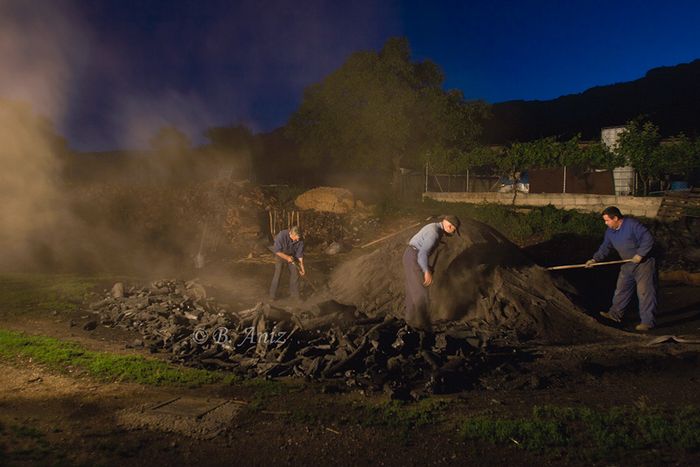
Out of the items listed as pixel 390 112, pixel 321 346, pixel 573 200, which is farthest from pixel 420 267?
pixel 390 112

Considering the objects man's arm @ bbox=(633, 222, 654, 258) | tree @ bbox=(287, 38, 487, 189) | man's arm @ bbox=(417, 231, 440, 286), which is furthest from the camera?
tree @ bbox=(287, 38, 487, 189)

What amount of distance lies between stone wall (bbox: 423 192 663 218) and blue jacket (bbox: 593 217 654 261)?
1114 cm

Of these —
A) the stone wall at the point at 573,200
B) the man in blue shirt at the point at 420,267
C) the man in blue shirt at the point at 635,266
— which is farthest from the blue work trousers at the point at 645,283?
the stone wall at the point at 573,200

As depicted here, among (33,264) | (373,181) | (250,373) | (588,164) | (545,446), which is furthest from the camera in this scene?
(373,181)

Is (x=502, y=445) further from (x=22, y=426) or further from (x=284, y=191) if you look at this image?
(x=284, y=191)

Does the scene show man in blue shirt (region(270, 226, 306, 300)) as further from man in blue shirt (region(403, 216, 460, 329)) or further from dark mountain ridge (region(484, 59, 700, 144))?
dark mountain ridge (region(484, 59, 700, 144))

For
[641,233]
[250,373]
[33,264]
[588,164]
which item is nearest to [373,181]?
[588,164]

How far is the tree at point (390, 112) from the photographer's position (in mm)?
28984

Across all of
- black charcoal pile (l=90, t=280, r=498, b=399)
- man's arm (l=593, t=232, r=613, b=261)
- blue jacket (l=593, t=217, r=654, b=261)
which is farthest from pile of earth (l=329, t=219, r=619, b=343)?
blue jacket (l=593, t=217, r=654, b=261)

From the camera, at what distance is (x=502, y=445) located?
13.8ft

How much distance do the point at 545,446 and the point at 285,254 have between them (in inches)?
266

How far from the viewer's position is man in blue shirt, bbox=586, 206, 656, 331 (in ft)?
26.9

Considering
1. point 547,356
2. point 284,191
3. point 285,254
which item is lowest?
point 547,356

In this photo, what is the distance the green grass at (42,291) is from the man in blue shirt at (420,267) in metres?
6.07
